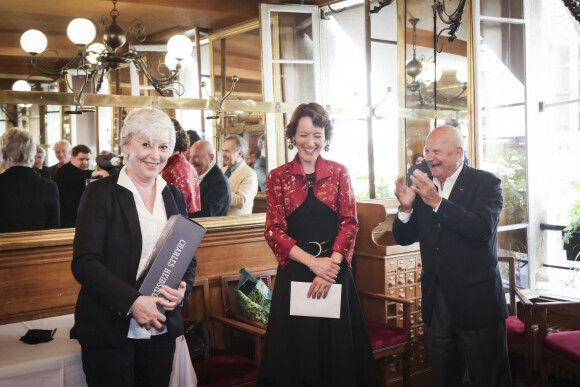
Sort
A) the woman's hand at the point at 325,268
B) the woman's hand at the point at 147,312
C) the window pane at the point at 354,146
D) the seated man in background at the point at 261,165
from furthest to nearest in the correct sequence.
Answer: the window pane at the point at 354,146, the seated man in background at the point at 261,165, the woman's hand at the point at 325,268, the woman's hand at the point at 147,312

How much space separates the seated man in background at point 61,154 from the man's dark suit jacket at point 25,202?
0.26 m

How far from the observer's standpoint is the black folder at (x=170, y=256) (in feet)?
5.40

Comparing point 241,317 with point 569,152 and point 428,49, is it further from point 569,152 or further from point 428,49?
point 569,152

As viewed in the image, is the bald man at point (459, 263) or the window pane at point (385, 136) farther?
the window pane at point (385, 136)

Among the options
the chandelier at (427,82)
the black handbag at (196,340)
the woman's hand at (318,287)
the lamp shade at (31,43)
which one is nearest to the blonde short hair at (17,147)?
the black handbag at (196,340)

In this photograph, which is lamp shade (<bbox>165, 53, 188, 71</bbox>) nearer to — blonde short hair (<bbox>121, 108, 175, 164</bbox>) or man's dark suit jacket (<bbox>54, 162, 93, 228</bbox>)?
man's dark suit jacket (<bbox>54, 162, 93, 228</bbox>)

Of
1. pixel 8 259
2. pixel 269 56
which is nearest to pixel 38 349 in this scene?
pixel 8 259

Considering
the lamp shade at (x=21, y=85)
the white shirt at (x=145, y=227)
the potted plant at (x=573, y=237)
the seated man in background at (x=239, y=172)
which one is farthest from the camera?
the potted plant at (x=573, y=237)

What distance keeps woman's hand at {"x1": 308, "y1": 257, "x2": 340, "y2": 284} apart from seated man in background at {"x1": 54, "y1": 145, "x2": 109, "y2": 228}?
1.43 metres

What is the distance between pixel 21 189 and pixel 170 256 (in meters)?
1.52

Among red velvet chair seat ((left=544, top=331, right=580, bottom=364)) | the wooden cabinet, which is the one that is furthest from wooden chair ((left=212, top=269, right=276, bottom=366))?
red velvet chair seat ((left=544, top=331, right=580, bottom=364))

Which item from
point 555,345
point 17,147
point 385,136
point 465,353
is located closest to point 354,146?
point 385,136

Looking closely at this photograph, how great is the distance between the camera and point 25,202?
110 inches

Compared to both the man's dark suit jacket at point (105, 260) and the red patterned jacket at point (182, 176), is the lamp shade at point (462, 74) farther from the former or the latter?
the man's dark suit jacket at point (105, 260)
